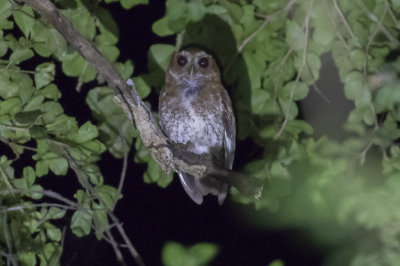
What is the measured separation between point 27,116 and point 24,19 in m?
0.29

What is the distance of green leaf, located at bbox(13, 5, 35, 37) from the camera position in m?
1.32

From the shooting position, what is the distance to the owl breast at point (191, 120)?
1.57 meters

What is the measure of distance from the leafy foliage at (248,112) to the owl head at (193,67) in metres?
0.04

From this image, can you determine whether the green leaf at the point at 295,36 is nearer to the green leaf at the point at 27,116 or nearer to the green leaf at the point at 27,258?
the green leaf at the point at 27,116

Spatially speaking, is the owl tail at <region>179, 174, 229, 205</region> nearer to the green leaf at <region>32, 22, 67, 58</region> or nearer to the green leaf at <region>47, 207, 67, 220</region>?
the green leaf at <region>47, 207, 67, 220</region>

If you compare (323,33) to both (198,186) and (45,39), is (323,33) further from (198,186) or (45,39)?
(45,39)

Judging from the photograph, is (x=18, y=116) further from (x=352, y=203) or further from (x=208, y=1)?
(x=352, y=203)

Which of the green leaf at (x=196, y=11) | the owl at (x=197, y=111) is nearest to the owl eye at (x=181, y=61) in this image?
the owl at (x=197, y=111)

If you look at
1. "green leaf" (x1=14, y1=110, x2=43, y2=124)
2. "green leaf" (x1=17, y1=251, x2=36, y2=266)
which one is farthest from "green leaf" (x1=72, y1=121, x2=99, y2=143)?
"green leaf" (x1=17, y1=251, x2=36, y2=266)

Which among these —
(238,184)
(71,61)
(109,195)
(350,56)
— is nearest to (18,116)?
(71,61)

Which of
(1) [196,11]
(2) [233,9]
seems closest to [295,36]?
(2) [233,9]

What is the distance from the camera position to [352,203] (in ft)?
3.94

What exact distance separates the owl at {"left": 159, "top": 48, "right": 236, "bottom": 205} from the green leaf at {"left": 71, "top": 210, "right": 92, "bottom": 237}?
14.6 inches

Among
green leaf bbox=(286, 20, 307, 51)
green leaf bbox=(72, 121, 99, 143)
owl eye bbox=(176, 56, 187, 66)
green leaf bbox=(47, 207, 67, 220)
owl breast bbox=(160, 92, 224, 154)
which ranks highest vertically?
green leaf bbox=(286, 20, 307, 51)
